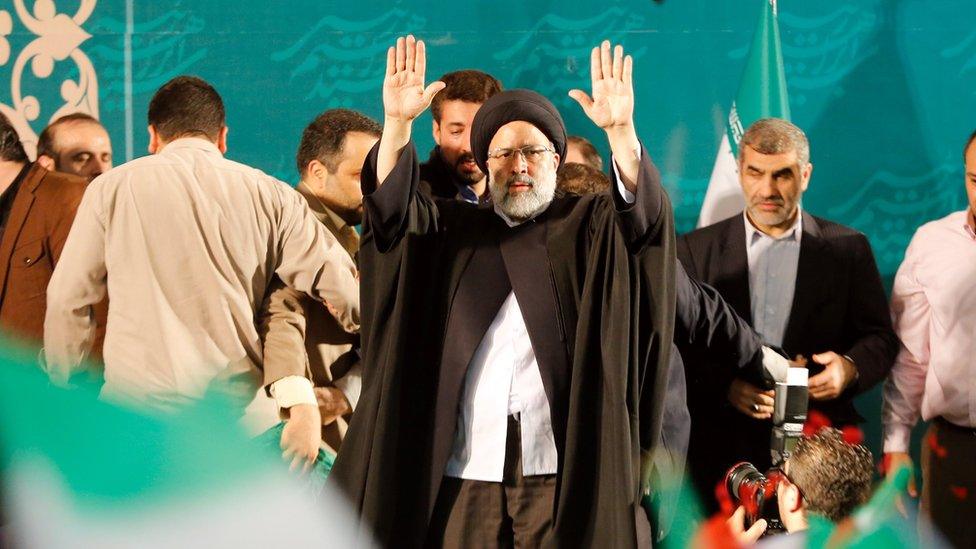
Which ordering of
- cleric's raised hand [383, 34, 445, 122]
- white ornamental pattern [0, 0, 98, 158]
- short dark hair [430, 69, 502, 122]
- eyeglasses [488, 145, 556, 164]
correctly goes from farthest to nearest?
white ornamental pattern [0, 0, 98, 158] → short dark hair [430, 69, 502, 122] → eyeglasses [488, 145, 556, 164] → cleric's raised hand [383, 34, 445, 122]

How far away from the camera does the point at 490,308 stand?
358 cm

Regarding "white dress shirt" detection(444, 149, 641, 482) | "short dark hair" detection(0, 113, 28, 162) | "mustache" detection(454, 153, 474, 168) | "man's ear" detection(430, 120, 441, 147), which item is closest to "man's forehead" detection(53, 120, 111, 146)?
"short dark hair" detection(0, 113, 28, 162)

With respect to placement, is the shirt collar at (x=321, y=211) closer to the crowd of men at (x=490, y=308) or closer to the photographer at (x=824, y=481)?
the crowd of men at (x=490, y=308)

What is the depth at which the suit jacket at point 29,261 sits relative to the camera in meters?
4.46

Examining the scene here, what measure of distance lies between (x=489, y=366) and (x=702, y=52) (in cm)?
208

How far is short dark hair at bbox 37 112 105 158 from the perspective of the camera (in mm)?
4934

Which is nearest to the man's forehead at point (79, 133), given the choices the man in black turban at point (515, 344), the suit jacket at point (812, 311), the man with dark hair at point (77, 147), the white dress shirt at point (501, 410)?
the man with dark hair at point (77, 147)

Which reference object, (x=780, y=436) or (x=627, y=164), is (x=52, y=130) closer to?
(x=627, y=164)

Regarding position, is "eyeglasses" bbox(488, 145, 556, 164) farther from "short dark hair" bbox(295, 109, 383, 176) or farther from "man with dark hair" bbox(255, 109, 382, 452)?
"short dark hair" bbox(295, 109, 383, 176)

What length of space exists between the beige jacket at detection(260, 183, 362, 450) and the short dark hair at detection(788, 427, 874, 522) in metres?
1.72

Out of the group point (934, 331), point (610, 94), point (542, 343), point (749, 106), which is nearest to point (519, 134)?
point (610, 94)

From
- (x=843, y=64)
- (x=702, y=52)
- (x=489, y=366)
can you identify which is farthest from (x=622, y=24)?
(x=489, y=366)

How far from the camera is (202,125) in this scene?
14.3 feet

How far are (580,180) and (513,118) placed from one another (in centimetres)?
58
